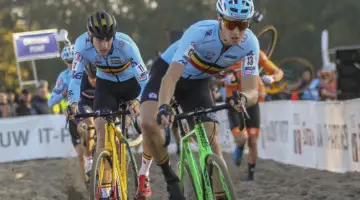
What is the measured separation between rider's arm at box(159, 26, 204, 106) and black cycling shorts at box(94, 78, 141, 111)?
2035 millimetres

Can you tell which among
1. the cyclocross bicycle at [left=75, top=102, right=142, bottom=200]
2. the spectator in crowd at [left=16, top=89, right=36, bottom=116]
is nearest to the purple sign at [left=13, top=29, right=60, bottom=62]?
the spectator in crowd at [left=16, top=89, right=36, bottom=116]

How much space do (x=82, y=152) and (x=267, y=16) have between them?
40.3m

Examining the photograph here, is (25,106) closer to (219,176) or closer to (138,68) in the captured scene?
(138,68)

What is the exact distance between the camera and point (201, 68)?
25.6ft

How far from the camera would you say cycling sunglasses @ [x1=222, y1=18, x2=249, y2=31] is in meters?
7.08

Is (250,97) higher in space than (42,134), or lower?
higher

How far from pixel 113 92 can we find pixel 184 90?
1350 millimetres

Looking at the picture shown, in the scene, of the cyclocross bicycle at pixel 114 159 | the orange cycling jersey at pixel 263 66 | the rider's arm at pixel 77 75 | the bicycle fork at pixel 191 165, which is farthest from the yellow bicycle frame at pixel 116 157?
the orange cycling jersey at pixel 263 66

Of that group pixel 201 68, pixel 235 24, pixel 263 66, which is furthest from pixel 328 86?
pixel 235 24

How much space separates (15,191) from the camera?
11.8 metres

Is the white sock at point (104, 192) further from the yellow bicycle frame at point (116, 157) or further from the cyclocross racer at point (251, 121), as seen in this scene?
the cyclocross racer at point (251, 121)

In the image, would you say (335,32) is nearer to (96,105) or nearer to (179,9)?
(179,9)

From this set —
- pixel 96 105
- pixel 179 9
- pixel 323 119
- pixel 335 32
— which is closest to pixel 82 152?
pixel 96 105

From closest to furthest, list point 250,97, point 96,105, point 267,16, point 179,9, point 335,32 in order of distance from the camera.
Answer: point 250,97
point 96,105
point 335,32
point 267,16
point 179,9
